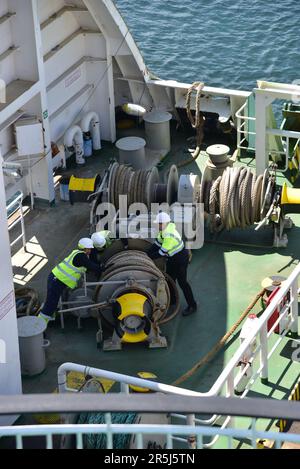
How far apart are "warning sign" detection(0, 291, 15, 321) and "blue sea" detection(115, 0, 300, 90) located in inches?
590

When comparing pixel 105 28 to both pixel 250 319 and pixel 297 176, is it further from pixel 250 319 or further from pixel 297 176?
pixel 250 319

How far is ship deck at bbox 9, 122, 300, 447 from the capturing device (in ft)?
41.9

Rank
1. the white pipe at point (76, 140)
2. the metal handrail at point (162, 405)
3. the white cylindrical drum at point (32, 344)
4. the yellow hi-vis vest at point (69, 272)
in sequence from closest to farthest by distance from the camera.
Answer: the metal handrail at point (162, 405)
the white cylindrical drum at point (32, 344)
the yellow hi-vis vest at point (69, 272)
the white pipe at point (76, 140)

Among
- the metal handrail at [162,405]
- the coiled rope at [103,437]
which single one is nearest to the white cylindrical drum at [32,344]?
the coiled rope at [103,437]

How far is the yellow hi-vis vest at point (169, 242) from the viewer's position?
44.4 feet

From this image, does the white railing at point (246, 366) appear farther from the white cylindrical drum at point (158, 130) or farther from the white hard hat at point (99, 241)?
the white cylindrical drum at point (158, 130)

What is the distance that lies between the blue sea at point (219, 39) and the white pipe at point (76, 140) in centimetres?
848

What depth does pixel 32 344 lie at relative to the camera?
12633 mm

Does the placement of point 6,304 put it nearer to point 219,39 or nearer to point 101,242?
point 101,242

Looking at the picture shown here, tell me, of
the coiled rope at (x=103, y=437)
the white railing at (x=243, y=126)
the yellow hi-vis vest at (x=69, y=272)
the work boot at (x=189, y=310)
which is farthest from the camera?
the white railing at (x=243, y=126)

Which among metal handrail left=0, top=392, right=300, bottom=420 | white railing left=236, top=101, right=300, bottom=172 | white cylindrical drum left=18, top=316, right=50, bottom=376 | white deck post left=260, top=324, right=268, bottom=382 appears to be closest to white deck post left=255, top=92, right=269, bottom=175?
white railing left=236, top=101, right=300, bottom=172

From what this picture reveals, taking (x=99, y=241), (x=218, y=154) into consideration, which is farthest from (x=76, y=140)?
(x=99, y=241)

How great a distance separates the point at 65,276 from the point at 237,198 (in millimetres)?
3262

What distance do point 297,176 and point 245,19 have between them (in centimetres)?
1356
